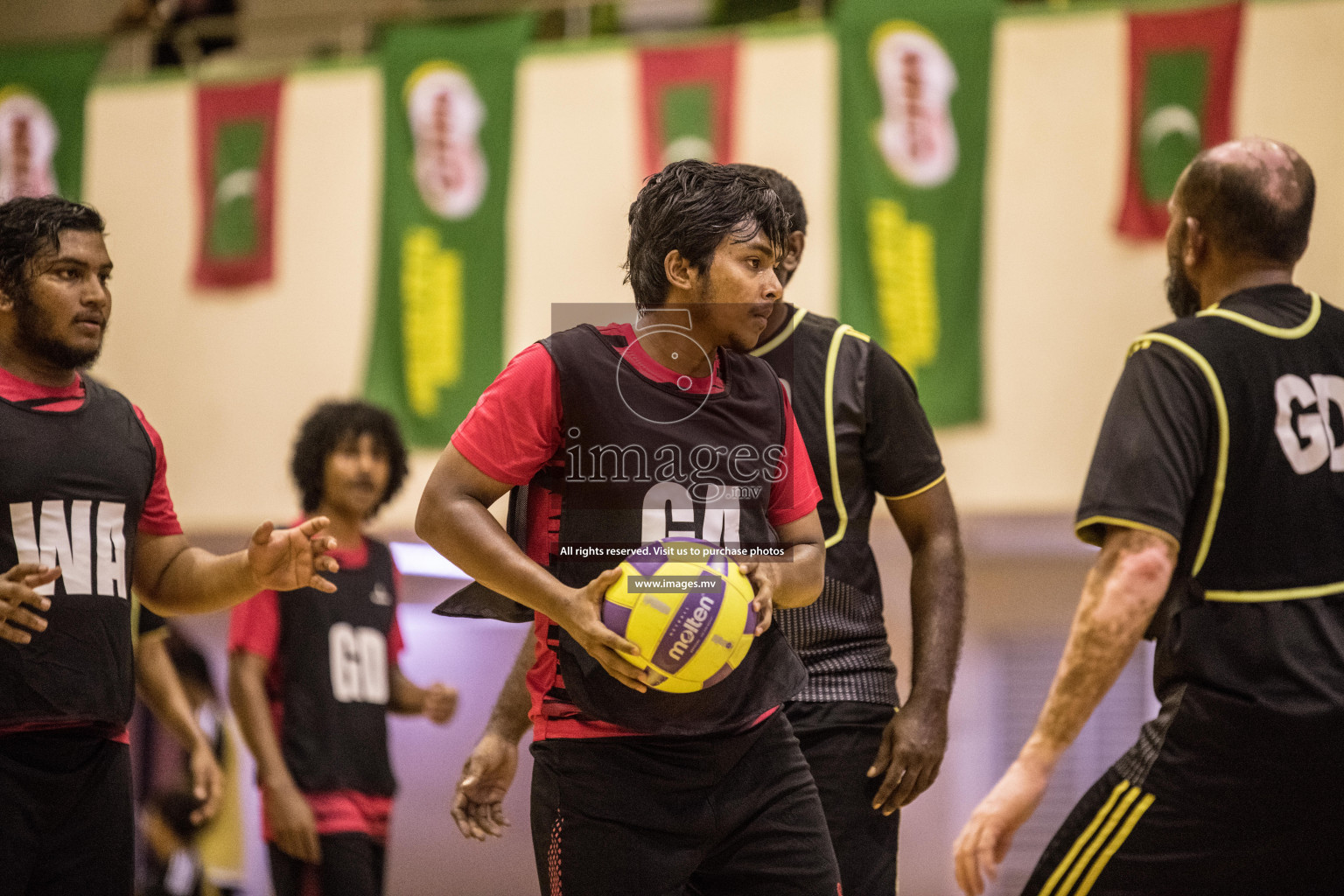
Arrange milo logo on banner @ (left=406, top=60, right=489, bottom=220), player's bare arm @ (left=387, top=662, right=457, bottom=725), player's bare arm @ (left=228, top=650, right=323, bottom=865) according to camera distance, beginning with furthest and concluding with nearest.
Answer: milo logo on banner @ (left=406, top=60, right=489, bottom=220) → player's bare arm @ (left=387, top=662, right=457, bottom=725) → player's bare arm @ (left=228, top=650, right=323, bottom=865)

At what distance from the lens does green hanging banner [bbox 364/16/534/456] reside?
921 centimetres

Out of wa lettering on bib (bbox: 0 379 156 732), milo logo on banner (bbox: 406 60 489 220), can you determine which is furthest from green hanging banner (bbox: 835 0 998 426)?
wa lettering on bib (bbox: 0 379 156 732)

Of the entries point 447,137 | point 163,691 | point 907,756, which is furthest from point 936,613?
point 447,137

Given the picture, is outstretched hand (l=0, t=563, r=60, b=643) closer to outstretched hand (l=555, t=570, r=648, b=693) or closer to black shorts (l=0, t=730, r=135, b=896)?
black shorts (l=0, t=730, r=135, b=896)

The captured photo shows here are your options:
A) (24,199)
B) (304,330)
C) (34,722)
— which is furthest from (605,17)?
(34,722)

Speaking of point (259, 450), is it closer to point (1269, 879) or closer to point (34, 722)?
point (34, 722)

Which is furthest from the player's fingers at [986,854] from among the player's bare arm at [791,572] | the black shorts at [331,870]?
the black shorts at [331,870]

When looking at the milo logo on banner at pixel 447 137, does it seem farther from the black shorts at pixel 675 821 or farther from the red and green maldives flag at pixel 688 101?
the black shorts at pixel 675 821

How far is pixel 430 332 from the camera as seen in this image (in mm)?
9305

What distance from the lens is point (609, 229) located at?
9352 mm

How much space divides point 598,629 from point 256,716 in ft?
9.15

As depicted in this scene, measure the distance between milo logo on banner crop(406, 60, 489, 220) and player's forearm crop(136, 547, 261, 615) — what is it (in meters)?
6.37

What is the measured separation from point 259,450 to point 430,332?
1779 millimetres

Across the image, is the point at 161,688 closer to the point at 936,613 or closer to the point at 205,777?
the point at 205,777
